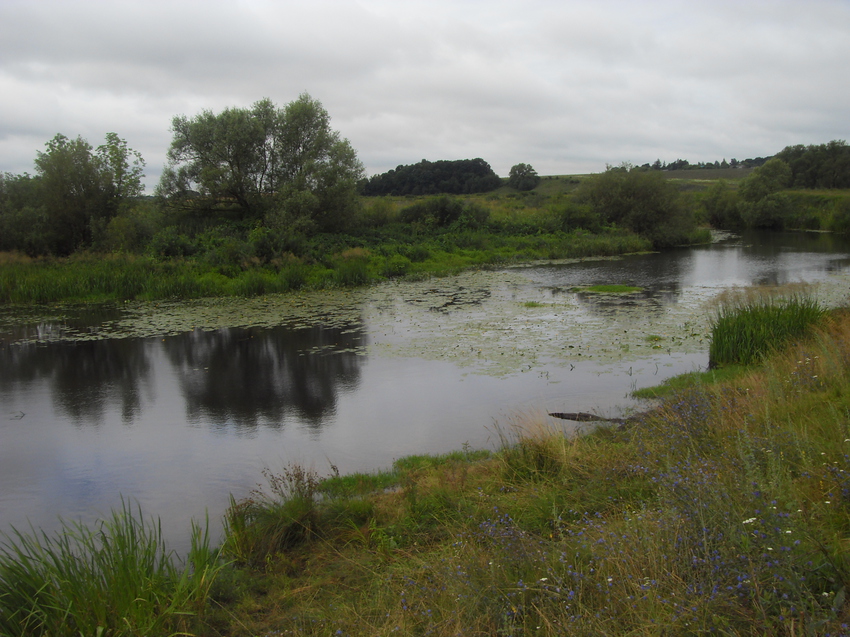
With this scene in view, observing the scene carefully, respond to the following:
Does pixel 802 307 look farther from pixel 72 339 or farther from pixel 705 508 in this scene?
pixel 72 339

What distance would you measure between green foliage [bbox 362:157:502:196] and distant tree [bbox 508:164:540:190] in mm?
2020

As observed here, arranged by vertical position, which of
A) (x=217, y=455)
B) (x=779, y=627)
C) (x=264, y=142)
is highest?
(x=264, y=142)

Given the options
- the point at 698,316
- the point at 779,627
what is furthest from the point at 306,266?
the point at 779,627

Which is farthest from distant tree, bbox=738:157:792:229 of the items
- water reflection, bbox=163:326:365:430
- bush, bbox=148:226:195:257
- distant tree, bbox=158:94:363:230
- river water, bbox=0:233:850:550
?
water reflection, bbox=163:326:365:430

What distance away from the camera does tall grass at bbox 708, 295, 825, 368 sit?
9.76m

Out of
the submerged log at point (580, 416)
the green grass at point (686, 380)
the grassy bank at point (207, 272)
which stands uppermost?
the grassy bank at point (207, 272)

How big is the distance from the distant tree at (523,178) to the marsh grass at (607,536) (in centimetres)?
6979

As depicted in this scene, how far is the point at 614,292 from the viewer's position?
763 inches

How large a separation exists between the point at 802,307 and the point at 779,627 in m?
9.05

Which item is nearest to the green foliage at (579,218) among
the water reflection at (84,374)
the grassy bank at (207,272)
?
the grassy bank at (207,272)

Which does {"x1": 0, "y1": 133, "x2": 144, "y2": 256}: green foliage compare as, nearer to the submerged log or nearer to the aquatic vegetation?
the aquatic vegetation

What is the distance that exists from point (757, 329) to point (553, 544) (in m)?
7.91

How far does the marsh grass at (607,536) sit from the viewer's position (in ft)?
9.18

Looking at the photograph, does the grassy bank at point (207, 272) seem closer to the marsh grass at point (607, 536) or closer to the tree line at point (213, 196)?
the tree line at point (213, 196)
